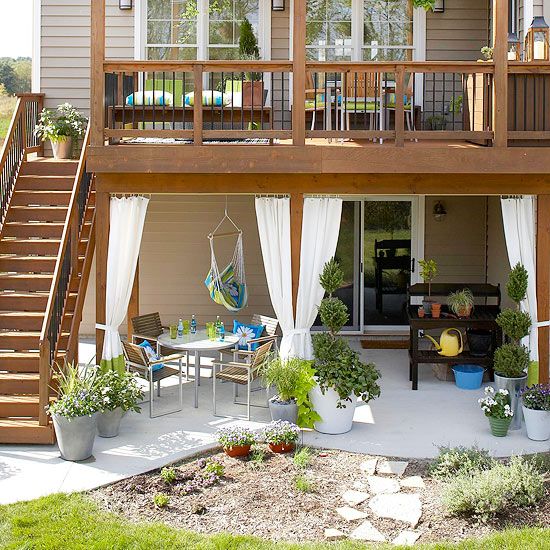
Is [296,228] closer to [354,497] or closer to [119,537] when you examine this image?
[354,497]

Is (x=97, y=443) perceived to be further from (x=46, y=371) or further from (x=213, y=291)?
(x=213, y=291)

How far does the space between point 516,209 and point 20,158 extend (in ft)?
20.8

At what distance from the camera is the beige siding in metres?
13.8

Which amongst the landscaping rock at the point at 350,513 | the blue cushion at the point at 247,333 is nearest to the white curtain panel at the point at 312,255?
the blue cushion at the point at 247,333

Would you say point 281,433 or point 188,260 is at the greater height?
point 188,260

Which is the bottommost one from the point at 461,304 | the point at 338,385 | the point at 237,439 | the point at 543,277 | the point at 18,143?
the point at 237,439

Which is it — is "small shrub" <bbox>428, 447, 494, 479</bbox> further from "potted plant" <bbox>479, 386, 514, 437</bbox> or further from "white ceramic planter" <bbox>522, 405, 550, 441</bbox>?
"white ceramic planter" <bbox>522, 405, 550, 441</bbox>

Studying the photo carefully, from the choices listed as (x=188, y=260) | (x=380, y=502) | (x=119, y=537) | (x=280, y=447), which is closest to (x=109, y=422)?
(x=280, y=447)

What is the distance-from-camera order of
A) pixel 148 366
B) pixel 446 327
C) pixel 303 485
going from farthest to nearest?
pixel 446 327
pixel 148 366
pixel 303 485

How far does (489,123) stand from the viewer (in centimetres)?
977

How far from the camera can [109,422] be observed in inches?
346

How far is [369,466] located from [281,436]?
2.86 ft

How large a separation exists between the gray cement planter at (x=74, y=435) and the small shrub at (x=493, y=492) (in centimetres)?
326

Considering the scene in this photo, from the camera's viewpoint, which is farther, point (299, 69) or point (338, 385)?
point (299, 69)
